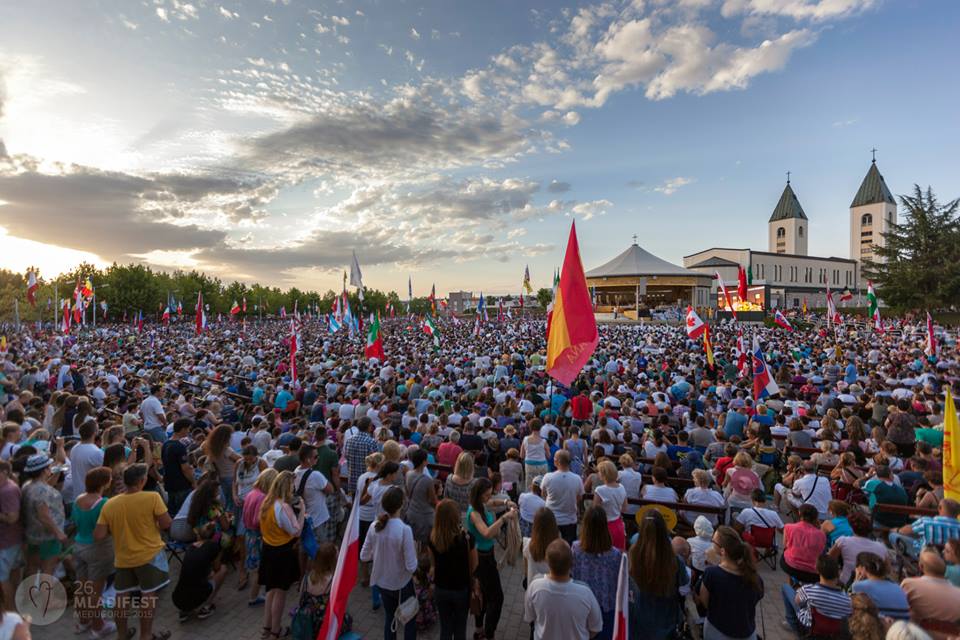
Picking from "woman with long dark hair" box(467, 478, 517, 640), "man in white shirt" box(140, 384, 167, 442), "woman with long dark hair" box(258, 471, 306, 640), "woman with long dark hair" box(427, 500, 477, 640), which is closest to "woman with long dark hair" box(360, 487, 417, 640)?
"woman with long dark hair" box(427, 500, 477, 640)

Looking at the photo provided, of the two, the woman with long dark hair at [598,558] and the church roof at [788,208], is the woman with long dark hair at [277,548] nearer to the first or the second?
the woman with long dark hair at [598,558]

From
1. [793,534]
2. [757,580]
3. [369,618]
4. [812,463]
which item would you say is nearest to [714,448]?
[812,463]

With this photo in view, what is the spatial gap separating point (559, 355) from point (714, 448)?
3400 mm

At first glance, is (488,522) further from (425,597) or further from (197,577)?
(197,577)

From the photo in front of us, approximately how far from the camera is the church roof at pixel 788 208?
92875mm

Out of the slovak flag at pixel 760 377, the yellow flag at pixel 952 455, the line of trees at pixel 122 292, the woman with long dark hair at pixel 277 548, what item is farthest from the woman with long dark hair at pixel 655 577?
the line of trees at pixel 122 292

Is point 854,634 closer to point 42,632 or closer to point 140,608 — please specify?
point 140,608

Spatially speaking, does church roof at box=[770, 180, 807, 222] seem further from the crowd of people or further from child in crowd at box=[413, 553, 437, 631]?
child in crowd at box=[413, 553, 437, 631]

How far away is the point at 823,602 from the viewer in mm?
3578

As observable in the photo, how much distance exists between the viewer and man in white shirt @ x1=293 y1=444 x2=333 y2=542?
16.3 feet

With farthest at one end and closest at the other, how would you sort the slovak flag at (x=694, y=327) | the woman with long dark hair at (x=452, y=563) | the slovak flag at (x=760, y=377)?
the slovak flag at (x=694, y=327) < the slovak flag at (x=760, y=377) < the woman with long dark hair at (x=452, y=563)

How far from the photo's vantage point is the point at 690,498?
18.2ft

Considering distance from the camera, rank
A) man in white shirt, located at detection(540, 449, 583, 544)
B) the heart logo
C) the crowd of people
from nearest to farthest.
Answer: the crowd of people < the heart logo < man in white shirt, located at detection(540, 449, 583, 544)

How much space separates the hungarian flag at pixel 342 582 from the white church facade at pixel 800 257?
72.1 meters
